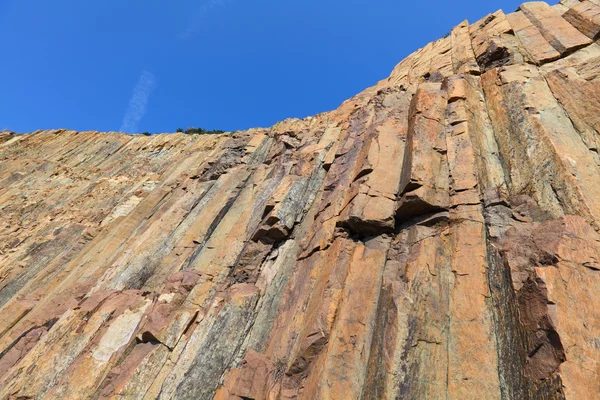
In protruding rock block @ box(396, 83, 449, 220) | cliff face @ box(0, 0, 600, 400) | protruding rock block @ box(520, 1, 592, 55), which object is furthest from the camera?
protruding rock block @ box(520, 1, 592, 55)

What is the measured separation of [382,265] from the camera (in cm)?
955

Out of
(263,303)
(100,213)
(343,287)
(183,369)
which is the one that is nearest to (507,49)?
(343,287)

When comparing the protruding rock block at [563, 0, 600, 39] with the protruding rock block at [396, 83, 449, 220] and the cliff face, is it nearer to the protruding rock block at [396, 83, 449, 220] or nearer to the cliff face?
the cliff face

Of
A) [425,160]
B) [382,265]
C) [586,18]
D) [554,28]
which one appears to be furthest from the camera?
[554,28]

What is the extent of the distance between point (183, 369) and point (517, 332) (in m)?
8.35

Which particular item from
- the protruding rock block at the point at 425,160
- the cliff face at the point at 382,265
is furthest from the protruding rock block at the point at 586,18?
the protruding rock block at the point at 425,160

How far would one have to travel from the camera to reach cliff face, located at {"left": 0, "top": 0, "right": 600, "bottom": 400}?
697 cm

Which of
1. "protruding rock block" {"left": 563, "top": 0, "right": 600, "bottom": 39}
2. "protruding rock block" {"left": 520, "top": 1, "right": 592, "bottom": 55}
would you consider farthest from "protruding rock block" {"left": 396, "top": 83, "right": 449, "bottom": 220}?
"protruding rock block" {"left": 563, "top": 0, "right": 600, "bottom": 39}

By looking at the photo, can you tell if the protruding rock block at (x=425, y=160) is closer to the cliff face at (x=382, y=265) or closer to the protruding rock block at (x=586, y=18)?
the cliff face at (x=382, y=265)

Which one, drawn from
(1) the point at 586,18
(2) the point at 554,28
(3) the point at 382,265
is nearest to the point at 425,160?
(3) the point at 382,265

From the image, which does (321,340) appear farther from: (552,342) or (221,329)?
(552,342)

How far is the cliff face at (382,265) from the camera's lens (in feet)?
22.9

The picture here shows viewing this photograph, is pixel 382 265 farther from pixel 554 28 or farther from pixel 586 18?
pixel 586 18

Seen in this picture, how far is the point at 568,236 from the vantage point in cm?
743
